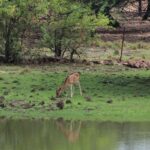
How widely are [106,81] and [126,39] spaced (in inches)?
687

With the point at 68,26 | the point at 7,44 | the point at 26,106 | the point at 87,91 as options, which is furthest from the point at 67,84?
the point at 68,26

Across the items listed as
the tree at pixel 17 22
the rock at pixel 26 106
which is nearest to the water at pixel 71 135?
the rock at pixel 26 106

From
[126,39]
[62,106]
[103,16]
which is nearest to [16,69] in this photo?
[103,16]

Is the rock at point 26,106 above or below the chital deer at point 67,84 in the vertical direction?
below

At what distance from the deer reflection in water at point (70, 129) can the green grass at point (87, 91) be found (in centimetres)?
54

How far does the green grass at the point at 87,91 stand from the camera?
1709 cm

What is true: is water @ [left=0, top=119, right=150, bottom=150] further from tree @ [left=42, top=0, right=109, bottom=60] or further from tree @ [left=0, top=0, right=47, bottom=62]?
tree @ [left=42, top=0, right=109, bottom=60]

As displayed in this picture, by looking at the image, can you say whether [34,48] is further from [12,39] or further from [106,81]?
[106,81]

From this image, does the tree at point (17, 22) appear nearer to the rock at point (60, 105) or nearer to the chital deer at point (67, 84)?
the chital deer at point (67, 84)

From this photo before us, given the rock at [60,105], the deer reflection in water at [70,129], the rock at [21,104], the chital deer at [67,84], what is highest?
the chital deer at [67,84]

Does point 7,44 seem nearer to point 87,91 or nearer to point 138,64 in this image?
point 138,64

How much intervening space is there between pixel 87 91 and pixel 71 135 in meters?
6.22

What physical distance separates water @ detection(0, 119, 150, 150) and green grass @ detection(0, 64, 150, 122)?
0.75 m

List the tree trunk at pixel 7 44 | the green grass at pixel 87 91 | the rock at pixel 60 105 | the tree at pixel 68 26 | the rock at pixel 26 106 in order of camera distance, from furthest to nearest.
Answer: the tree at pixel 68 26
the tree trunk at pixel 7 44
the rock at pixel 26 106
the rock at pixel 60 105
the green grass at pixel 87 91
